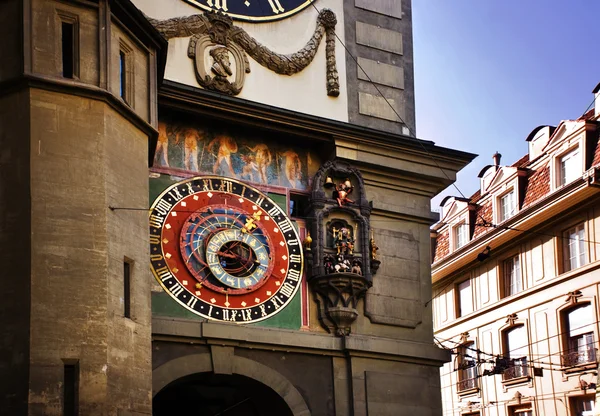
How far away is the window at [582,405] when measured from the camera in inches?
1179

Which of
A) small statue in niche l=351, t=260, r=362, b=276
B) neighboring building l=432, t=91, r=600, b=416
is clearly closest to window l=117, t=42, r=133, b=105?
small statue in niche l=351, t=260, r=362, b=276

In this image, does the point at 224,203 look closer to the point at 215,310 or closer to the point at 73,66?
the point at 215,310

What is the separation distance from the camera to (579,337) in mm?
30797

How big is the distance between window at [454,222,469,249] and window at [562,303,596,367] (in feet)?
24.0

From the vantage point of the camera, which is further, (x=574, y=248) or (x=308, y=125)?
(x=574, y=248)

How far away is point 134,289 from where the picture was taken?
58.9ft

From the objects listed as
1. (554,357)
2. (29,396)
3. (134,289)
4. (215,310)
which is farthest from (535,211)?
(29,396)

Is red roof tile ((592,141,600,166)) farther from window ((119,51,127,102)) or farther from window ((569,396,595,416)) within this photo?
window ((119,51,127,102))

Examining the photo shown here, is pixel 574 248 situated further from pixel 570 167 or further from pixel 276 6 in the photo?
pixel 276 6

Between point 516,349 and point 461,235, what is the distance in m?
6.13

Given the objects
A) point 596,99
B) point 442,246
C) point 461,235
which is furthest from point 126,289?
point 442,246

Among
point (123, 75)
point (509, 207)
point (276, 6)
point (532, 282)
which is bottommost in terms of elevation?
point (532, 282)

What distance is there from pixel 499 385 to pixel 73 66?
19670 millimetres

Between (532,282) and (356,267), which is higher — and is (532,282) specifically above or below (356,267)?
above
